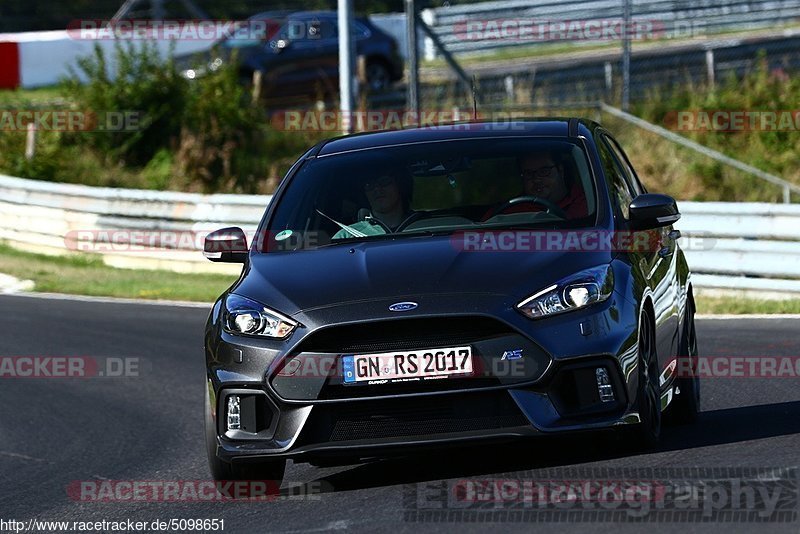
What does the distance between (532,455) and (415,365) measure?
1.07 meters

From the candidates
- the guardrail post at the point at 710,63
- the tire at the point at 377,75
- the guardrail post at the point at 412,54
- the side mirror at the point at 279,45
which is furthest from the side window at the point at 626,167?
the tire at the point at 377,75

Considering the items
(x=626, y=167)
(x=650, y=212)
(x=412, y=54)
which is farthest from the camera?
(x=412, y=54)

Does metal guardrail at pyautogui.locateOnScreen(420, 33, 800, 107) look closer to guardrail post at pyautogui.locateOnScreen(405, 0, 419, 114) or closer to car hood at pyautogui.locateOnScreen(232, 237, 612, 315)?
guardrail post at pyautogui.locateOnScreen(405, 0, 419, 114)

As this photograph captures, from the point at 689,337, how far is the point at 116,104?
18229mm

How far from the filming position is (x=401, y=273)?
665 centimetres

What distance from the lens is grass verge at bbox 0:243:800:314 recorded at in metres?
16.6

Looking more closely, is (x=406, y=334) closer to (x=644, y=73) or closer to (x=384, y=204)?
(x=384, y=204)

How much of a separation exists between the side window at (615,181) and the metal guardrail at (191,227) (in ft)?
20.2

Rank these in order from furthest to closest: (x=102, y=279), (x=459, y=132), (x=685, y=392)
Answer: (x=102, y=279)
(x=459, y=132)
(x=685, y=392)

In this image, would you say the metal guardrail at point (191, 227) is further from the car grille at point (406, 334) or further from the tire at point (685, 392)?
the car grille at point (406, 334)

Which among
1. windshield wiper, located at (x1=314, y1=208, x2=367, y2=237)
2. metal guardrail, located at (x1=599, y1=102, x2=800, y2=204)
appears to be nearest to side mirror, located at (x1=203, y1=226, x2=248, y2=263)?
windshield wiper, located at (x1=314, y1=208, x2=367, y2=237)

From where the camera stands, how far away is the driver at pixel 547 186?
24.5ft

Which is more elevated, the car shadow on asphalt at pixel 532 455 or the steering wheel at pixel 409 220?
the steering wheel at pixel 409 220

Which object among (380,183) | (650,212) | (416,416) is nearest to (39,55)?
(380,183)
